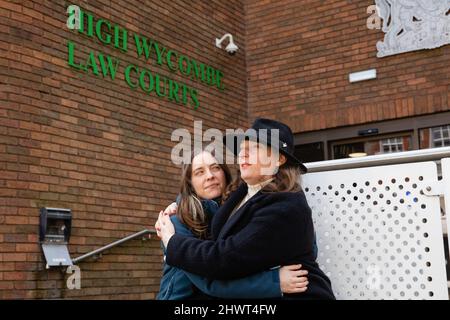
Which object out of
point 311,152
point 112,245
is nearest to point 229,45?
point 311,152

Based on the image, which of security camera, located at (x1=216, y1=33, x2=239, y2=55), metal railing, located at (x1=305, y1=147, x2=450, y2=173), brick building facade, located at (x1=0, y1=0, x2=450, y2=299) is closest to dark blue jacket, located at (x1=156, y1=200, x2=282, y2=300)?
metal railing, located at (x1=305, y1=147, x2=450, y2=173)

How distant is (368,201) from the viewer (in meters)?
2.43

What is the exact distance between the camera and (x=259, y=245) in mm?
2062

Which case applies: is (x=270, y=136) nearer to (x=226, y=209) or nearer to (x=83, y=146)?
(x=226, y=209)

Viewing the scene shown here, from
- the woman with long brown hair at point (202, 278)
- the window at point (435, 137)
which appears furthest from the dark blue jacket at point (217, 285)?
the window at point (435, 137)

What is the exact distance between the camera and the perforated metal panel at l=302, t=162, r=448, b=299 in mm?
2266

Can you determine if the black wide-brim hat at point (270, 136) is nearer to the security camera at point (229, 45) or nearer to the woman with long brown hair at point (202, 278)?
the woman with long brown hair at point (202, 278)

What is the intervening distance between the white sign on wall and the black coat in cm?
488

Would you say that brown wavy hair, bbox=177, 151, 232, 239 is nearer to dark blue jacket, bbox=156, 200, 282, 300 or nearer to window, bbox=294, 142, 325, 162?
dark blue jacket, bbox=156, 200, 282, 300

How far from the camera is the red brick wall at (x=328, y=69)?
648 cm

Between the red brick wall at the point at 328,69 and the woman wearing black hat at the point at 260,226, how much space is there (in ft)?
14.9
